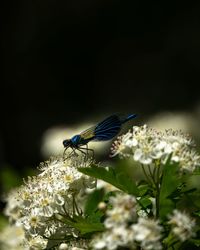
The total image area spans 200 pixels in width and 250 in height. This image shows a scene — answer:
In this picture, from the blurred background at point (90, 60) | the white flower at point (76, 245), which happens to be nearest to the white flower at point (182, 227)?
the white flower at point (76, 245)

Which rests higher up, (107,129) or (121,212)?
(107,129)

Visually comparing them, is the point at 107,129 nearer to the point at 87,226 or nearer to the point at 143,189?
the point at 143,189

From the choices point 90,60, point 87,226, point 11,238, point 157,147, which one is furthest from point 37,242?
point 90,60

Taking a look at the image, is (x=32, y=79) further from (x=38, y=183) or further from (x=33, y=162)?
(x=38, y=183)

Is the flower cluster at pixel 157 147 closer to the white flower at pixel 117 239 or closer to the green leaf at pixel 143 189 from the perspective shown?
the green leaf at pixel 143 189

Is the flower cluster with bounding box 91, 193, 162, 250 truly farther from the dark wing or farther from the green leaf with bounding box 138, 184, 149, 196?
the dark wing

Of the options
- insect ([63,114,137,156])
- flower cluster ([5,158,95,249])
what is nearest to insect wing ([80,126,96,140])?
insect ([63,114,137,156])

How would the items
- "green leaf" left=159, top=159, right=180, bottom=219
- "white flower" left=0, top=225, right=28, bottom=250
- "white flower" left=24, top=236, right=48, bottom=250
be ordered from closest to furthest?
1. "green leaf" left=159, top=159, right=180, bottom=219
2. "white flower" left=24, top=236, right=48, bottom=250
3. "white flower" left=0, top=225, right=28, bottom=250
